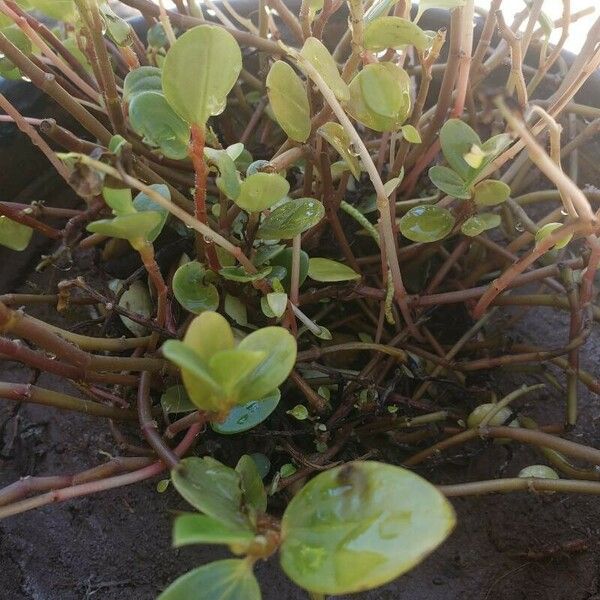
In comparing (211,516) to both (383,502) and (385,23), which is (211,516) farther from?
(385,23)

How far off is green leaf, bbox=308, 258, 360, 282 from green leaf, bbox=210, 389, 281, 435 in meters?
0.10

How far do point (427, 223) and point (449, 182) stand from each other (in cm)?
4

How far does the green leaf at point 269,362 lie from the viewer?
351 mm

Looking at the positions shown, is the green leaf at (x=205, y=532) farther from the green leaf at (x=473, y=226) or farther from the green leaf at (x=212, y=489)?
the green leaf at (x=473, y=226)

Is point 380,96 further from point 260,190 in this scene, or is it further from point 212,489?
point 212,489

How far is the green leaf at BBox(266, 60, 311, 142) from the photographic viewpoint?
1.48 feet

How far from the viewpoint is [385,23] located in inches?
16.8

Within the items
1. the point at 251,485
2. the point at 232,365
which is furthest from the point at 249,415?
the point at 232,365

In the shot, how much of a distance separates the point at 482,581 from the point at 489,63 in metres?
0.49

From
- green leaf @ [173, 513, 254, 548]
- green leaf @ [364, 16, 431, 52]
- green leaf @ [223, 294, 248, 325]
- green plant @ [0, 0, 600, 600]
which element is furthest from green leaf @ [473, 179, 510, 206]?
green leaf @ [173, 513, 254, 548]

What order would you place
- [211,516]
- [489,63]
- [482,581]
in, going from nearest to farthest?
[211,516] < [482,581] < [489,63]

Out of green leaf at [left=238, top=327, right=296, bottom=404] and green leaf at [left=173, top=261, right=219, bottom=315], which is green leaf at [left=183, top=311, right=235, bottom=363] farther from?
green leaf at [left=173, top=261, right=219, bottom=315]

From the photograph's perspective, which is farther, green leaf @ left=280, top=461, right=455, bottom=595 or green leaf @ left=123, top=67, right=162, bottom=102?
green leaf @ left=123, top=67, right=162, bottom=102

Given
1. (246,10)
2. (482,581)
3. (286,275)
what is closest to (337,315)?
(286,275)
